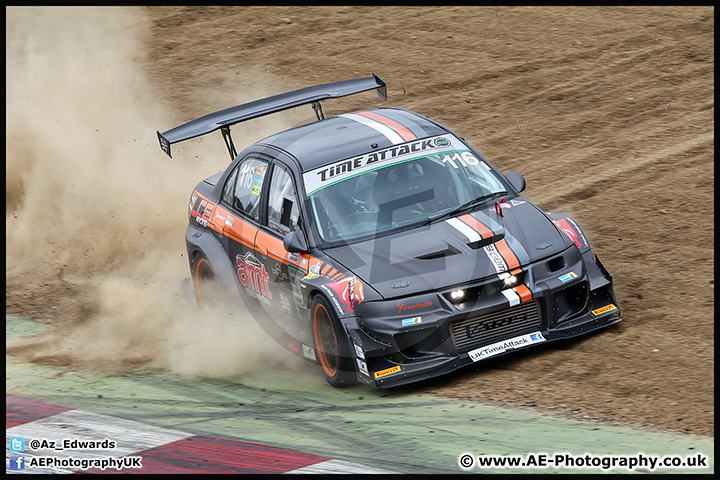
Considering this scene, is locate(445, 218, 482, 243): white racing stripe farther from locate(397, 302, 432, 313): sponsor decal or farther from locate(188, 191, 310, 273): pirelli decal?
locate(188, 191, 310, 273): pirelli decal

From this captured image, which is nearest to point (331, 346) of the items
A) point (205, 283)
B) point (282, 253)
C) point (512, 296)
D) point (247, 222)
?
point (282, 253)

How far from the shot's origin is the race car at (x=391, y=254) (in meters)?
6.67

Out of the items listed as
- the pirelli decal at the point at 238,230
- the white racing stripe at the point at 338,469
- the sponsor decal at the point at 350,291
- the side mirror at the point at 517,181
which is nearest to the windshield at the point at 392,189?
the side mirror at the point at 517,181

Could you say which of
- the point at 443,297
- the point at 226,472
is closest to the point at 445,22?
the point at 443,297

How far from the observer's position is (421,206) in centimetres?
739

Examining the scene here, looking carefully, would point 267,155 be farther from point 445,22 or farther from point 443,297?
point 445,22

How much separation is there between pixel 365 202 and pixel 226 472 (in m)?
2.58

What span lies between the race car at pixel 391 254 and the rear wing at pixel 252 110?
0.03 meters

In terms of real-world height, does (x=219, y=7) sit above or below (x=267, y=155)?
above

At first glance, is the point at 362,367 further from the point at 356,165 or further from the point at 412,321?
the point at 356,165

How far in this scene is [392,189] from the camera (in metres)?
7.44

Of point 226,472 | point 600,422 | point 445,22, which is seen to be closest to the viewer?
point 226,472

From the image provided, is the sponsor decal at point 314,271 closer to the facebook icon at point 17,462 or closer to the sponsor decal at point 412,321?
the sponsor decal at point 412,321

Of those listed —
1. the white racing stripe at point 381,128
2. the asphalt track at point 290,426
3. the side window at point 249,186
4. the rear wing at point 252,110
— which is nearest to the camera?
the asphalt track at point 290,426
